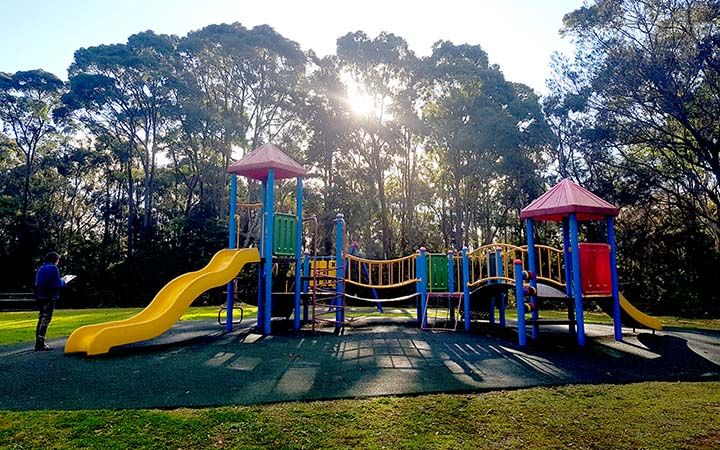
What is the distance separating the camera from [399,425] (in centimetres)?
407

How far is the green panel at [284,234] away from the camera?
10.2m

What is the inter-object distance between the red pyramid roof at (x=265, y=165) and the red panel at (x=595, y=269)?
246 inches

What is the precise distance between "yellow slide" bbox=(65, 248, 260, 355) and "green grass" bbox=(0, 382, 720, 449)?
3156 mm

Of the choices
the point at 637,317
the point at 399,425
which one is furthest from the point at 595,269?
the point at 399,425

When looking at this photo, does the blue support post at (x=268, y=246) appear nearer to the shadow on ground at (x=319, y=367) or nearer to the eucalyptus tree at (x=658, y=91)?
the shadow on ground at (x=319, y=367)

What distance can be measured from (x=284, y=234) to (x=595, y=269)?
6461mm

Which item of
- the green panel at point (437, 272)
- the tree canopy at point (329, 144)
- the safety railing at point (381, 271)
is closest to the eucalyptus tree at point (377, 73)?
the tree canopy at point (329, 144)

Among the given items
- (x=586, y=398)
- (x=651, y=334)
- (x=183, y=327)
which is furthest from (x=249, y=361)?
(x=651, y=334)

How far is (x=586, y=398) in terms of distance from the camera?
5000 mm

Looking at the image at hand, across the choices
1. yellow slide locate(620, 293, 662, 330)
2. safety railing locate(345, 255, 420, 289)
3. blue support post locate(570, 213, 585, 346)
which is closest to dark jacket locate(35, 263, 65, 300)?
safety railing locate(345, 255, 420, 289)

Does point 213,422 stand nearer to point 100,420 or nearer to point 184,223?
point 100,420

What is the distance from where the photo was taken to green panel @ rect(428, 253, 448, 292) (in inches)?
469

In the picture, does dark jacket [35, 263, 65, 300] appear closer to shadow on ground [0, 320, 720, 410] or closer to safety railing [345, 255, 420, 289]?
shadow on ground [0, 320, 720, 410]

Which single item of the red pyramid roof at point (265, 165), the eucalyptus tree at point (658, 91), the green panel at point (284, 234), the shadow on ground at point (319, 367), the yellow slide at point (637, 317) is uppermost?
the eucalyptus tree at point (658, 91)
